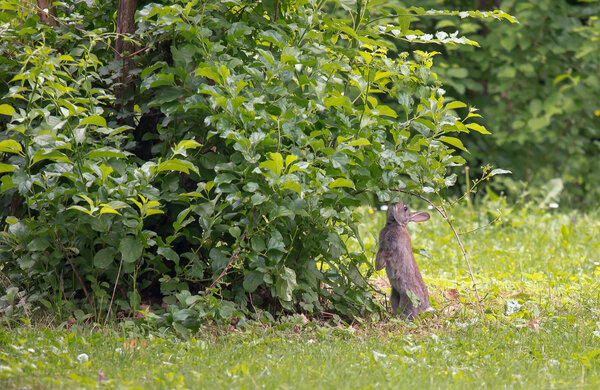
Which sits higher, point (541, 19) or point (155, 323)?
point (541, 19)

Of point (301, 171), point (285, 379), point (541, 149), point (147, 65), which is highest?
point (147, 65)

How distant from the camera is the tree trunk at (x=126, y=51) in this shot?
14.0 feet

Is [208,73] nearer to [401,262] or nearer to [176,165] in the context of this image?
[176,165]

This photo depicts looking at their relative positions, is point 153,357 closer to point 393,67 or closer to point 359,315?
point 359,315

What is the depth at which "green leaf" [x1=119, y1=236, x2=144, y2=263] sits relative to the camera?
370 centimetres

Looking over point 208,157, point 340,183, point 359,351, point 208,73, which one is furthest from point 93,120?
point 359,351

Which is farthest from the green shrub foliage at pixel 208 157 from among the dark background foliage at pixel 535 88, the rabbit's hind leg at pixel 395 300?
the dark background foliage at pixel 535 88

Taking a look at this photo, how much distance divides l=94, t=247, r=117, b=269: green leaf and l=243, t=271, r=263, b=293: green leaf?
0.71m

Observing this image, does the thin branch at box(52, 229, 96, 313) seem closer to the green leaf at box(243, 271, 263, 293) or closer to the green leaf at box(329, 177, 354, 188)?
the green leaf at box(243, 271, 263, 293)

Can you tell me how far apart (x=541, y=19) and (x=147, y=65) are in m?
6.35

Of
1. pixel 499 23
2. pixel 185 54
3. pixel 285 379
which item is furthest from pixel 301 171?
pixel 499 23

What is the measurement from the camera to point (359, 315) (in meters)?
4.39

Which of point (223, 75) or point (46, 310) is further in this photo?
point (46, 310)

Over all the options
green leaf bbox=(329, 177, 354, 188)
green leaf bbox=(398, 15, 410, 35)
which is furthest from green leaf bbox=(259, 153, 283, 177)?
green leaf bbox=(398, 15, 410, 35)
